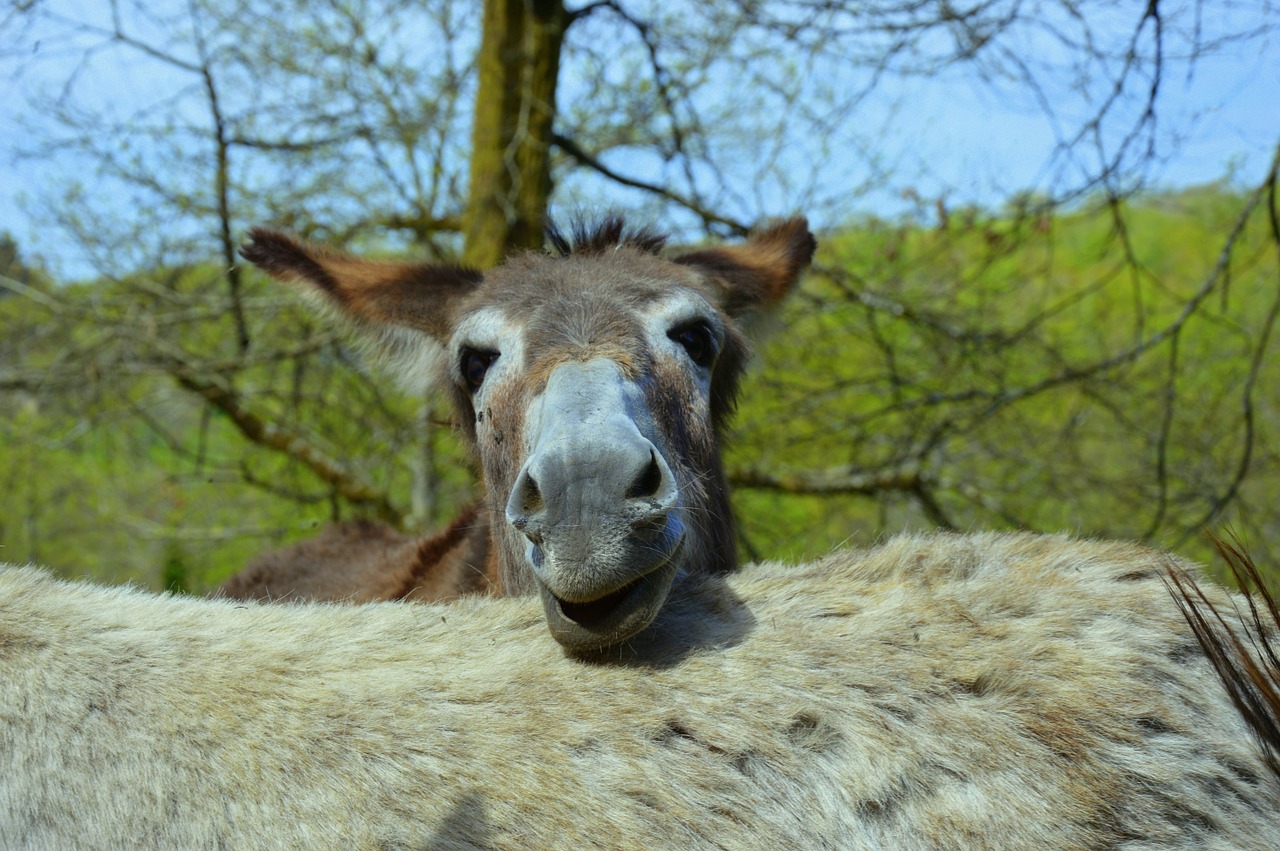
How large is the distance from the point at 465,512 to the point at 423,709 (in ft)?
11.4

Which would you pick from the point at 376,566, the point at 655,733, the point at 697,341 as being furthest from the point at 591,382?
the point at 376,566

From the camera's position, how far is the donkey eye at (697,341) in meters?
4.11

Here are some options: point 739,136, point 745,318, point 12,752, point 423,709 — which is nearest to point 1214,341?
point 739,136

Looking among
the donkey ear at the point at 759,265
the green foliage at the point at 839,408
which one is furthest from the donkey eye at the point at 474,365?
the green foliage at the point at 839,408

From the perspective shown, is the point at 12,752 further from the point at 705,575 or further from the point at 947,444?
the point at 947,444

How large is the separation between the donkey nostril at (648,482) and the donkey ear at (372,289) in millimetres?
2253

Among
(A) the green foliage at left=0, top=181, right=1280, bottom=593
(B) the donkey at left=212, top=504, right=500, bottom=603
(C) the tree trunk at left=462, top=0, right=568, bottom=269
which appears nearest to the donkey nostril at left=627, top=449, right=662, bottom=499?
(B) the donkey at left=212, top=504, right=500, bottom=603

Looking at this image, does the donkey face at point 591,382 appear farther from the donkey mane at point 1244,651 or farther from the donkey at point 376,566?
the donkey mane at point 1244,651

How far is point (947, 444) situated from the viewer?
9250mm

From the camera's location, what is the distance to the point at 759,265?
5207 millimetres

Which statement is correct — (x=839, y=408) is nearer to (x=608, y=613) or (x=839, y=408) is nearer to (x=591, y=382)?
(x=591, y=382)

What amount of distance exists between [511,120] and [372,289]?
3070 millimetres

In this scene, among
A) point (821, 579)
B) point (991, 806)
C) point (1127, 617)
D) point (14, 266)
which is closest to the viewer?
point (991, 806)

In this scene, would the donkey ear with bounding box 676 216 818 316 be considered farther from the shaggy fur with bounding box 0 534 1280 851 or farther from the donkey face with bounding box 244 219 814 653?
the shaggy fur with bounding box 0 534 1280 851
